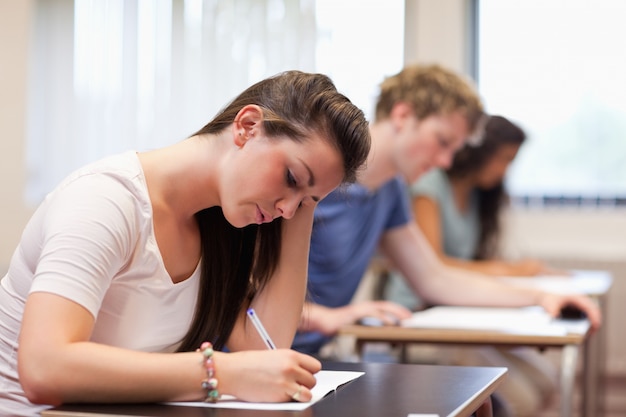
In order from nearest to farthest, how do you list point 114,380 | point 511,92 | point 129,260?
Answer: 1. point 114,380
2. point 129,260
3. point 511,92

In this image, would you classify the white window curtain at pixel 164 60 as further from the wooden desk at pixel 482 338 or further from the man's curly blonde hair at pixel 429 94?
the wooden desk at pixel 482 338

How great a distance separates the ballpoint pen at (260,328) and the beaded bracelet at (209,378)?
0.28m

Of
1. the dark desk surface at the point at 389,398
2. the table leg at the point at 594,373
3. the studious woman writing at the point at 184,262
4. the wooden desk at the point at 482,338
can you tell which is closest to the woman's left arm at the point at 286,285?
the studious woman writing at the point at 184,262

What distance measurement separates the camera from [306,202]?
1215mm

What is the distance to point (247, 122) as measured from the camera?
1185 mm

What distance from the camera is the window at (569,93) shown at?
4016 mm

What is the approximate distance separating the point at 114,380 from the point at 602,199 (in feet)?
11.2

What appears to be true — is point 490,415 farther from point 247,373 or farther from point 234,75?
point 234,75

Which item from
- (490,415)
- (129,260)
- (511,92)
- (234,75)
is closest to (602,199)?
(511,92)

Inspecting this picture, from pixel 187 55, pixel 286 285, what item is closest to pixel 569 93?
pixel 187 55

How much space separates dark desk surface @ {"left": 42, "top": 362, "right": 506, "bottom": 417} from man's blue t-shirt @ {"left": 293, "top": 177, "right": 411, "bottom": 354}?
0.92m

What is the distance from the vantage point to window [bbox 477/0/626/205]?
4.02 metres

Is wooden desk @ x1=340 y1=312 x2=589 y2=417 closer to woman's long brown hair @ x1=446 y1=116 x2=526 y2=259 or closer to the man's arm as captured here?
the man's arm

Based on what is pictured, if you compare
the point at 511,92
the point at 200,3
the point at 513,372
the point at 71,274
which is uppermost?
the point at 200,3
